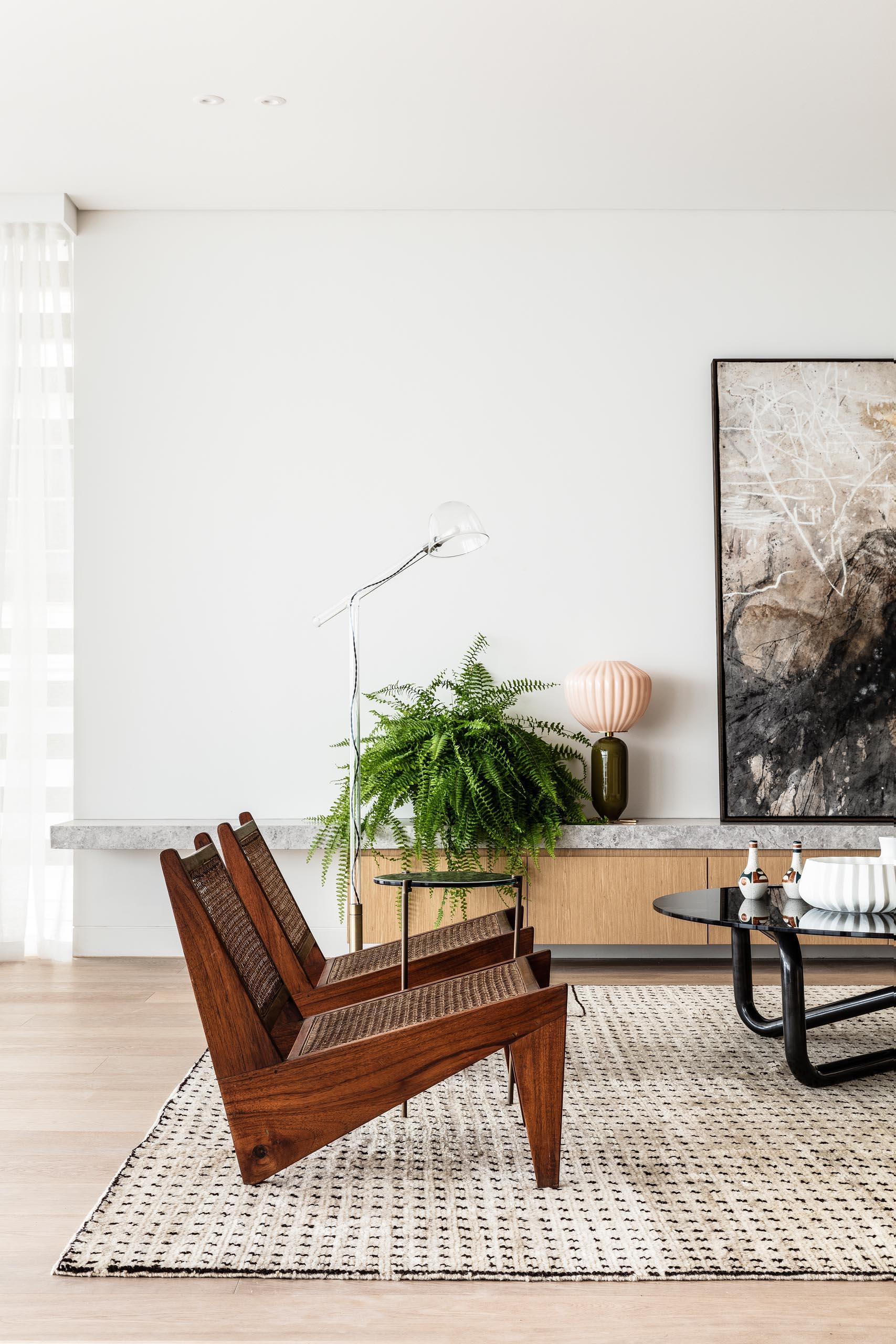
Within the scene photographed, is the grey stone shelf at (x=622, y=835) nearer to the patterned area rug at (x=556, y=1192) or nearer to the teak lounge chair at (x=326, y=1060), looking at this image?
the patterned area rug at (x=556, y=1192)

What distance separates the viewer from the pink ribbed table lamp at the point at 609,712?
14.6 ft

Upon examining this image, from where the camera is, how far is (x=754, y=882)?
3391mm

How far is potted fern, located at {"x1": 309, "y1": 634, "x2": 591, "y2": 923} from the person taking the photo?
164 inches

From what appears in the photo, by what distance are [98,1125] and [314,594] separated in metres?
2.45

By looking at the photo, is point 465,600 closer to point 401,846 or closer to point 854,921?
point 401,846

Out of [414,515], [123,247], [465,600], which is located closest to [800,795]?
[465,600]

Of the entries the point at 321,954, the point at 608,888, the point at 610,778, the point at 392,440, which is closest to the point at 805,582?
the point at 610,778

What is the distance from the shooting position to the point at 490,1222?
7.16ft

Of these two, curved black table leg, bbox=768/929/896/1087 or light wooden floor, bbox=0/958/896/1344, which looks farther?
curved black table leg, bbox=768/929/896/1087

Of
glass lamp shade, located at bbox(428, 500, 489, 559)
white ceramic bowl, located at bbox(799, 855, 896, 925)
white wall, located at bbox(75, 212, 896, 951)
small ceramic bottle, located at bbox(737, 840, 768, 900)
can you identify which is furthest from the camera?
white wall, located at bbox(75, 212, 896, 951)

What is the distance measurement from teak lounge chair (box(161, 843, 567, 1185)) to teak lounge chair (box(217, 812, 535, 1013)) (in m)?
0.48

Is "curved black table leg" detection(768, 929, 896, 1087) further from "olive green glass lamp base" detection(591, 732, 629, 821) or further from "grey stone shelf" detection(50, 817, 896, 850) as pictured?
"olive green glass lamp base" detection(591, 732, 629, 821)

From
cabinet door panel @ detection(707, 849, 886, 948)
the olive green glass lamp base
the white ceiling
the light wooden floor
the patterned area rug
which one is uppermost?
the white ceiling

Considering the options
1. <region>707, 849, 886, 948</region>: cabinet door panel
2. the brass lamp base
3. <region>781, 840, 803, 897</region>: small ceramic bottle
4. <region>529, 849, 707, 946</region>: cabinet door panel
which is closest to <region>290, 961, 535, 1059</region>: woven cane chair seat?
the brass lamp base
